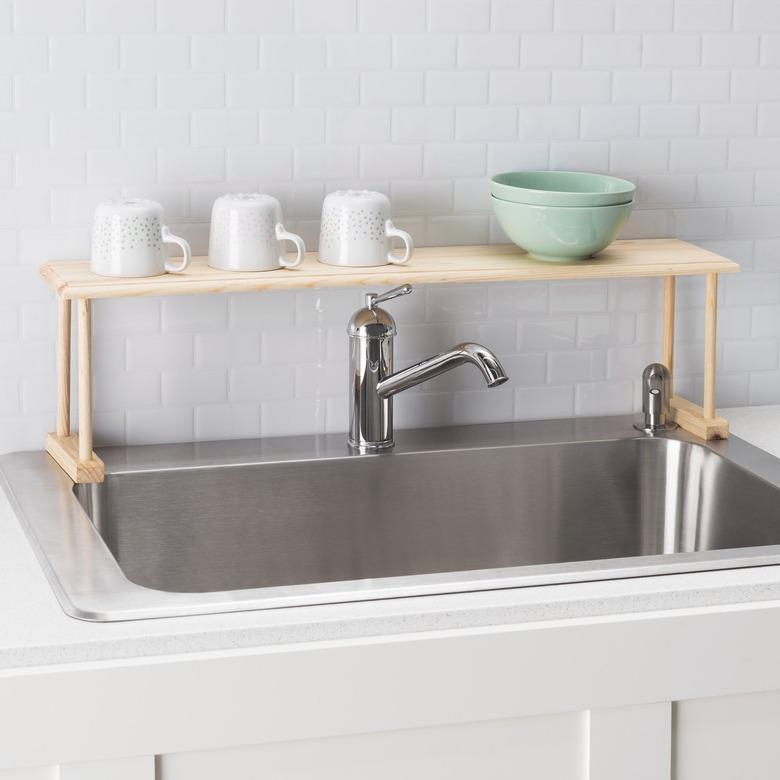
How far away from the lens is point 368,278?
199cm

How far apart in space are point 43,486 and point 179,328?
13.4 inches

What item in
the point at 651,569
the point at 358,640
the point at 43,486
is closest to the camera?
the point at 358,640

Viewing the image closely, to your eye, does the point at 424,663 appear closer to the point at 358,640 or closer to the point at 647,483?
the point at 358,640

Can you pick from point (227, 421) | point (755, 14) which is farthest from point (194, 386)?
point (755, 14)

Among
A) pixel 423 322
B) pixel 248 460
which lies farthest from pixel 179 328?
pixel 423 322

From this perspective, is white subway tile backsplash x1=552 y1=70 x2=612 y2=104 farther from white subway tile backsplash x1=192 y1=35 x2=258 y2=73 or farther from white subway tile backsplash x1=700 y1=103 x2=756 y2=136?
white subway tile backsplash x1=192 y1=35 x2=258 y2=73

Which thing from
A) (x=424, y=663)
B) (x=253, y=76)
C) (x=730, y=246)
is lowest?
(x=424, y=663)

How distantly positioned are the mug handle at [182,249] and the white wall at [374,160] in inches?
5.8

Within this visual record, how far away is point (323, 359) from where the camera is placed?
2.22 metres

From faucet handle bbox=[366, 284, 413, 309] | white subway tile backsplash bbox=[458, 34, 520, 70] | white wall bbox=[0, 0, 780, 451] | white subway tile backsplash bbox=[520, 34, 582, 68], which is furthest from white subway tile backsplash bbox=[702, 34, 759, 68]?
faucet handle bbox=[366, 284, 413, 309]

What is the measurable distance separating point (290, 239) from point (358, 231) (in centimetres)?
10

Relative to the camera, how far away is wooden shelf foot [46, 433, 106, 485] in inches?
77.9

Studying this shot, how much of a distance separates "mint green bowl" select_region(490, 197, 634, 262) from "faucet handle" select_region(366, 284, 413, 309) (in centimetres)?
19

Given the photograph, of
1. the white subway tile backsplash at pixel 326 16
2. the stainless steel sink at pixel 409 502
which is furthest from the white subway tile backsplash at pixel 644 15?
the stainless steel sink at pixel 409 502
